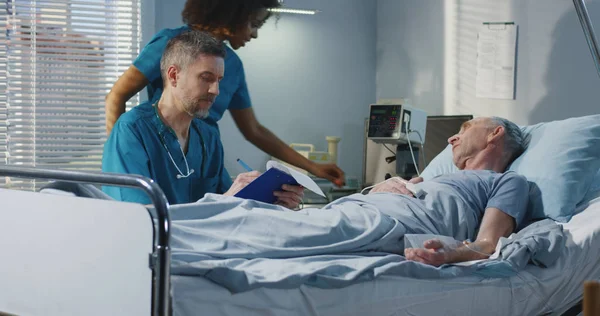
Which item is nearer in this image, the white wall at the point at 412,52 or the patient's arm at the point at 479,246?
the patient's arm at the point at 479,246

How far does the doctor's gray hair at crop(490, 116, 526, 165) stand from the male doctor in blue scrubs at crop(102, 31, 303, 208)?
930 mm

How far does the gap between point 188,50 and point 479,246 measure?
1262mm

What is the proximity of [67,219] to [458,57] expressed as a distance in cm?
305

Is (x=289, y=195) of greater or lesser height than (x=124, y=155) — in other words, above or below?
below

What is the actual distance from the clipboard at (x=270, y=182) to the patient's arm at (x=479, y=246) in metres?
0.38

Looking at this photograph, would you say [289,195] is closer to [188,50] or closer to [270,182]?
[270,182]

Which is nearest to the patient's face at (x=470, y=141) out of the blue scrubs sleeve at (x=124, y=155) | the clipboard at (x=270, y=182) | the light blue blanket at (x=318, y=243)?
the light blue blanket at (x=318, y=243)

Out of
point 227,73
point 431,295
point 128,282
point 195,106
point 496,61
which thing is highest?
point 496,61

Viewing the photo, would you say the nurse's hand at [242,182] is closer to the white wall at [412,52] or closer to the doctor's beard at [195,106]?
the doctor's beard at [195,106]

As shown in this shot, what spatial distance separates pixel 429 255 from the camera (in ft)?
6.30

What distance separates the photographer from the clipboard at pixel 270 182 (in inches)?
85.0

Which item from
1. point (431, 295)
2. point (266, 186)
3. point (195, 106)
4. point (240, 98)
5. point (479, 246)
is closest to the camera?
point (431, 295)

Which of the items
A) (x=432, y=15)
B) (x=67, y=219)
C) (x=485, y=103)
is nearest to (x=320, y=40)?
(x=432, y=15)

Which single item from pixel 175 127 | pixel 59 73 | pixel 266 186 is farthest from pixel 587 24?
pixel 59 73
